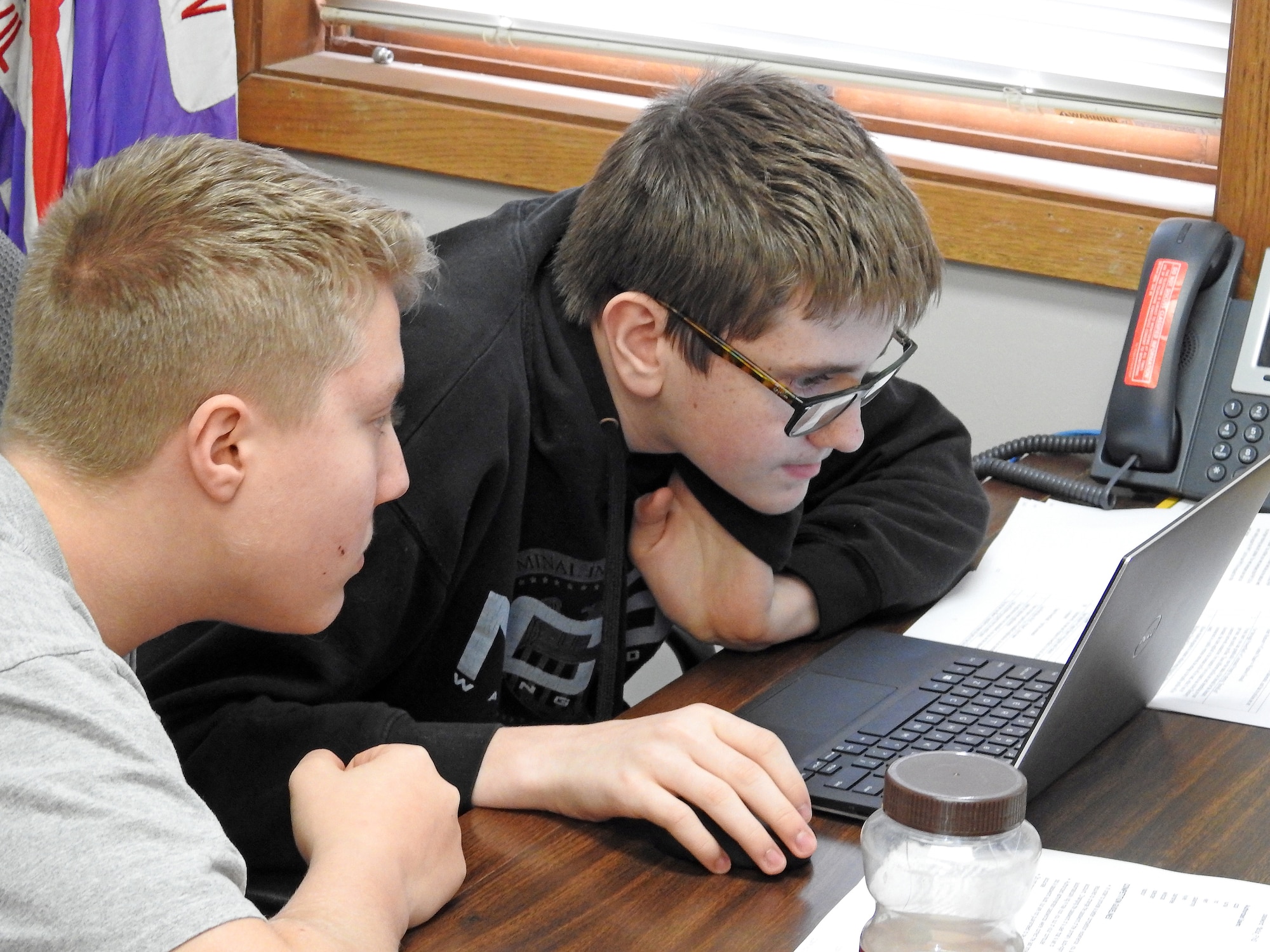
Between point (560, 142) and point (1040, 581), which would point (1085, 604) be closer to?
point (1040, 581)

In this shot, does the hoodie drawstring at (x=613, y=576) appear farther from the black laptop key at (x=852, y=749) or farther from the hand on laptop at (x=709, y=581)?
the black laptop key at (x=852, y=749)

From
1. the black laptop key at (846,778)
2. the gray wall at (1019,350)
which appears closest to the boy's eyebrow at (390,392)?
the black laptop key at (846,778)

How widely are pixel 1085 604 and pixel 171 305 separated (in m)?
0.82

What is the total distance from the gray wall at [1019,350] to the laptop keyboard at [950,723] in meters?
0.78

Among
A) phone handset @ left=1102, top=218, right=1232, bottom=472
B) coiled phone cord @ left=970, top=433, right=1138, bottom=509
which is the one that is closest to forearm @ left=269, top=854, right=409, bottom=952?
coiled phone cord @ left=970, top=433, right=1138, bottom=509

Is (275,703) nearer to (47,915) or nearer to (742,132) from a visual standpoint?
(47,915)

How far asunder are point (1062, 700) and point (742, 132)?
55 cm

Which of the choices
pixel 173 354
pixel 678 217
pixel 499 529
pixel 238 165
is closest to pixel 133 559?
pixel 173 354

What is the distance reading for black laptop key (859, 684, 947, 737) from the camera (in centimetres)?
98

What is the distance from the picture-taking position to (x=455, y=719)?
1.16 m

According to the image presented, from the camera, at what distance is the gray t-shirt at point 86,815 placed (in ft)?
1.93

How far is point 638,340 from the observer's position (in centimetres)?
120

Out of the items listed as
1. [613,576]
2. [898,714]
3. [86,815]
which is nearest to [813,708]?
[898,714]

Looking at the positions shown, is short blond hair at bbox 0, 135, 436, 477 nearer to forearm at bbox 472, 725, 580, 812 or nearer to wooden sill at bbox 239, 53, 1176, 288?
forearm at bbox 472, 725, 580, 812
